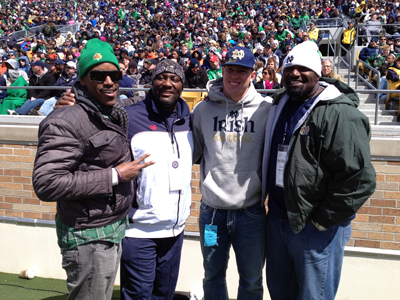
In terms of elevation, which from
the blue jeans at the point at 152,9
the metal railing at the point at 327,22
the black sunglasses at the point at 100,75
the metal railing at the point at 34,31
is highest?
the blue jeans at the point at 152,9

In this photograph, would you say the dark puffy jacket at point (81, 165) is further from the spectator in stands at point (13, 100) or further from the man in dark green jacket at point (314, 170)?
the spectator in stands at point (13, 100)

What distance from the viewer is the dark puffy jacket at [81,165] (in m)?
1.95

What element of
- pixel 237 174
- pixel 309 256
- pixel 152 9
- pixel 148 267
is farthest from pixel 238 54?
pixel 152 9

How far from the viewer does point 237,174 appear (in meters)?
2.69

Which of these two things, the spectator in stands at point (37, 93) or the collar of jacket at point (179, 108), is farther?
the spectator in stands at point (37, 93)

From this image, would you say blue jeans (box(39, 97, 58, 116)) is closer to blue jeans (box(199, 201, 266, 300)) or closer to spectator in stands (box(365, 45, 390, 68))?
blue jeans (box(199, 201, 266, 300))

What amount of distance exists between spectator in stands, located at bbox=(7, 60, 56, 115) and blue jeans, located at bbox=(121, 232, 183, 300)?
467 cm

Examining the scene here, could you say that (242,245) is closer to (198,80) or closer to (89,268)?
(89,268)

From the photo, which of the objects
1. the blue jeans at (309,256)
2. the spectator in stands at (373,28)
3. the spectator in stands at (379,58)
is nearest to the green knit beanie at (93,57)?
the blue jeans at (309,256)

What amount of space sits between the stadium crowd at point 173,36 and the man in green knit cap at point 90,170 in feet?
12.0

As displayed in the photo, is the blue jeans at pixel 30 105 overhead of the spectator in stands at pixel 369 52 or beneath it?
beneath

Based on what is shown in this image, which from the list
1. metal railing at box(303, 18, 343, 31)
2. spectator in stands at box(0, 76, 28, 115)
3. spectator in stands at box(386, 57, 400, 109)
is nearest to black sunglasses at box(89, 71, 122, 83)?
spectator in stands at box(0, 76, 28, 115)

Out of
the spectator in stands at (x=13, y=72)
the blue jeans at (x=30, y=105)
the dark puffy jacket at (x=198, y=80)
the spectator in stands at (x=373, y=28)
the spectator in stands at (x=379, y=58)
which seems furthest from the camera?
the spectator in stands at (x=373, y=28)

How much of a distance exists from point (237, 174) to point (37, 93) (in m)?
5.77
